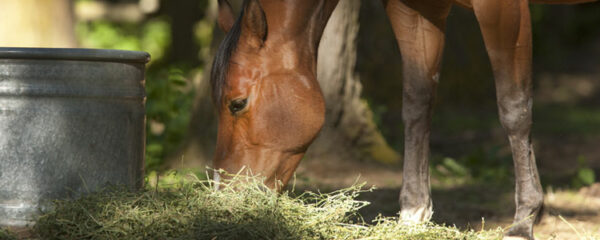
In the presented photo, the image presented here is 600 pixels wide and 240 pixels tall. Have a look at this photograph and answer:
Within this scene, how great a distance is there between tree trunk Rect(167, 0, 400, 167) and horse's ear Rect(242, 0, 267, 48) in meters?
2.44

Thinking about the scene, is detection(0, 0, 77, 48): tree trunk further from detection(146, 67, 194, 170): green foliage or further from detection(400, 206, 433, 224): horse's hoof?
detection(400, 206, 433, 224): horse's hoof

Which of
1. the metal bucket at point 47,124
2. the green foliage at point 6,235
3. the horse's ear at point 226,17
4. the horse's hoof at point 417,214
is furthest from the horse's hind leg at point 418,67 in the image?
the green foliage at point 6,235

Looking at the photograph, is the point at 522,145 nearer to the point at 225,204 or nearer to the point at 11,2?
the point at 225,204

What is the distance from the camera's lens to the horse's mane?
3.11 m

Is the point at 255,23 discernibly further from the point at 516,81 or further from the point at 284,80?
the point at 516,81

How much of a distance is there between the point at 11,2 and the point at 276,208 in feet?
14.9

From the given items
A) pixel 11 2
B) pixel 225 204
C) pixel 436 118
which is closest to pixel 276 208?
pixel 225 204

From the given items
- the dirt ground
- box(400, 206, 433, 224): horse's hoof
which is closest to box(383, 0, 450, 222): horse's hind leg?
box(400, 206, 433, 224): horse's hoof

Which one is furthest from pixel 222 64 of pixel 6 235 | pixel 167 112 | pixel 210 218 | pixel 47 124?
pixel 167 112

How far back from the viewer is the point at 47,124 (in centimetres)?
317

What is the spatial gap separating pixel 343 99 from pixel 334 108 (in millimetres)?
108

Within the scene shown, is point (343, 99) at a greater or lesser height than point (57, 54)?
lesser

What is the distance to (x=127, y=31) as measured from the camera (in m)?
12.5

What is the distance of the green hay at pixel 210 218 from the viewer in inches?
109
